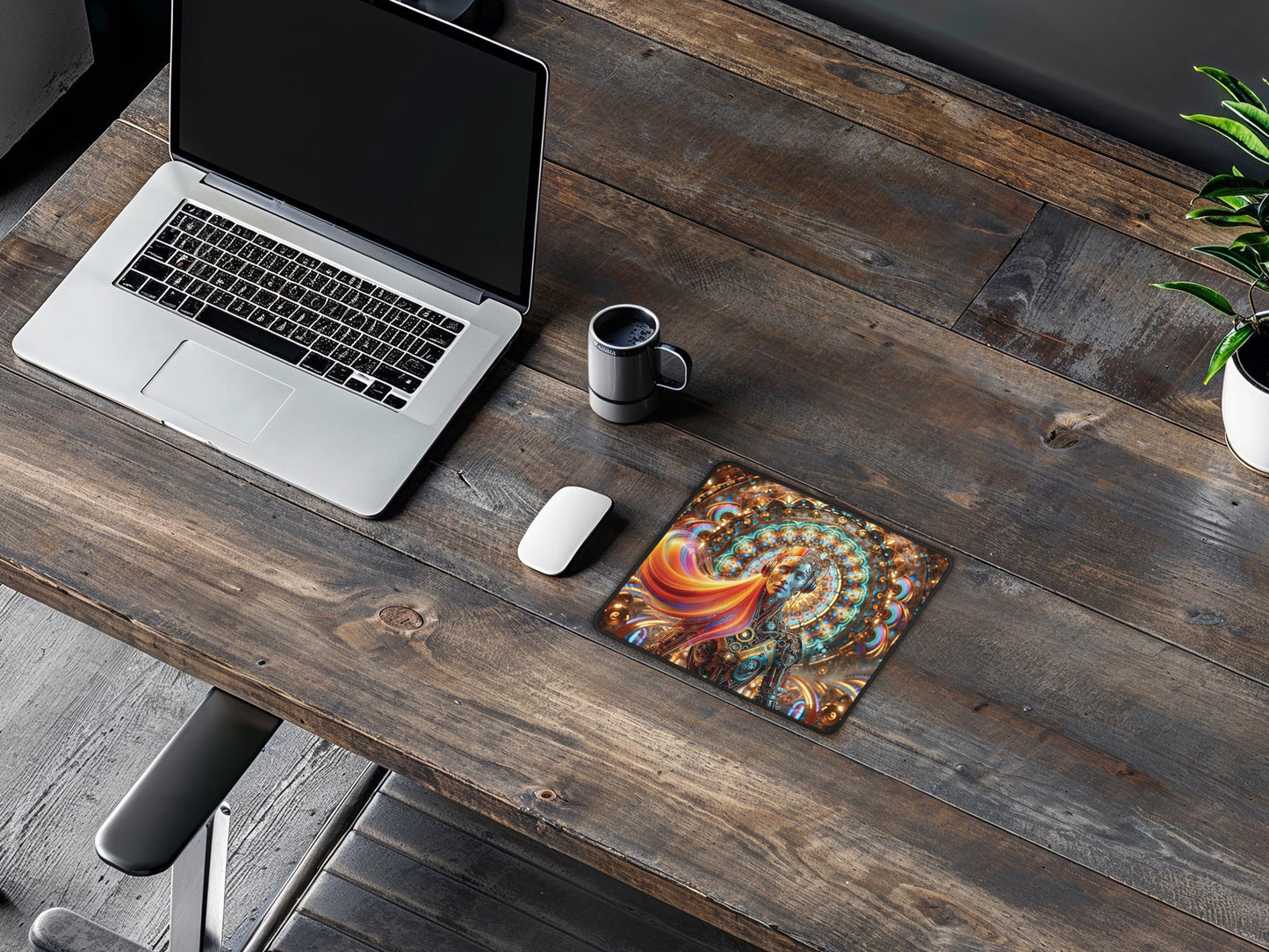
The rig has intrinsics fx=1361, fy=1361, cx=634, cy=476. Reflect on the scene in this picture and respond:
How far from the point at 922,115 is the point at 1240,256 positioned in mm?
443

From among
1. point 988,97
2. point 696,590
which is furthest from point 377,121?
point 988,97

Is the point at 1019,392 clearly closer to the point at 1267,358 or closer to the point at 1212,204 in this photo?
the point at 1267,358

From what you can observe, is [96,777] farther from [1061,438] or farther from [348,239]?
[1061,438]

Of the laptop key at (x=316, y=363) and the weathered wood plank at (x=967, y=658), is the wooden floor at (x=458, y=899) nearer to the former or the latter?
the weathered wood plank at (x=967, y=658)

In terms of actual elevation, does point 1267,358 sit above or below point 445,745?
above

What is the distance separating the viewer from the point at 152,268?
133 cm

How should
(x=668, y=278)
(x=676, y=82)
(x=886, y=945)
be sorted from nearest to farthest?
(x=886, y=945)
(x=668, y=278)
(x=676, y=82)

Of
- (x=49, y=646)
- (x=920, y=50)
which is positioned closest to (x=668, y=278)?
(x=920, y=50)

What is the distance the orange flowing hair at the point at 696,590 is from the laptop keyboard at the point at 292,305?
0.93 feet

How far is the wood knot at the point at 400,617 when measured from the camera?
1.16 metres

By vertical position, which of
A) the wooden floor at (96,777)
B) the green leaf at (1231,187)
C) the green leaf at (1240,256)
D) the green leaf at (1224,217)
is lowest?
the wooden floor at (96,777)

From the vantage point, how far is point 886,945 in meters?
1.02

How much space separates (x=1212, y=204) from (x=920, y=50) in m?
0.50

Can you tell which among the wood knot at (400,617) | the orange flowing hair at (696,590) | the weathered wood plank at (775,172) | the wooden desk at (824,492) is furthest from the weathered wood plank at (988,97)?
the wood knot at (400,617)
